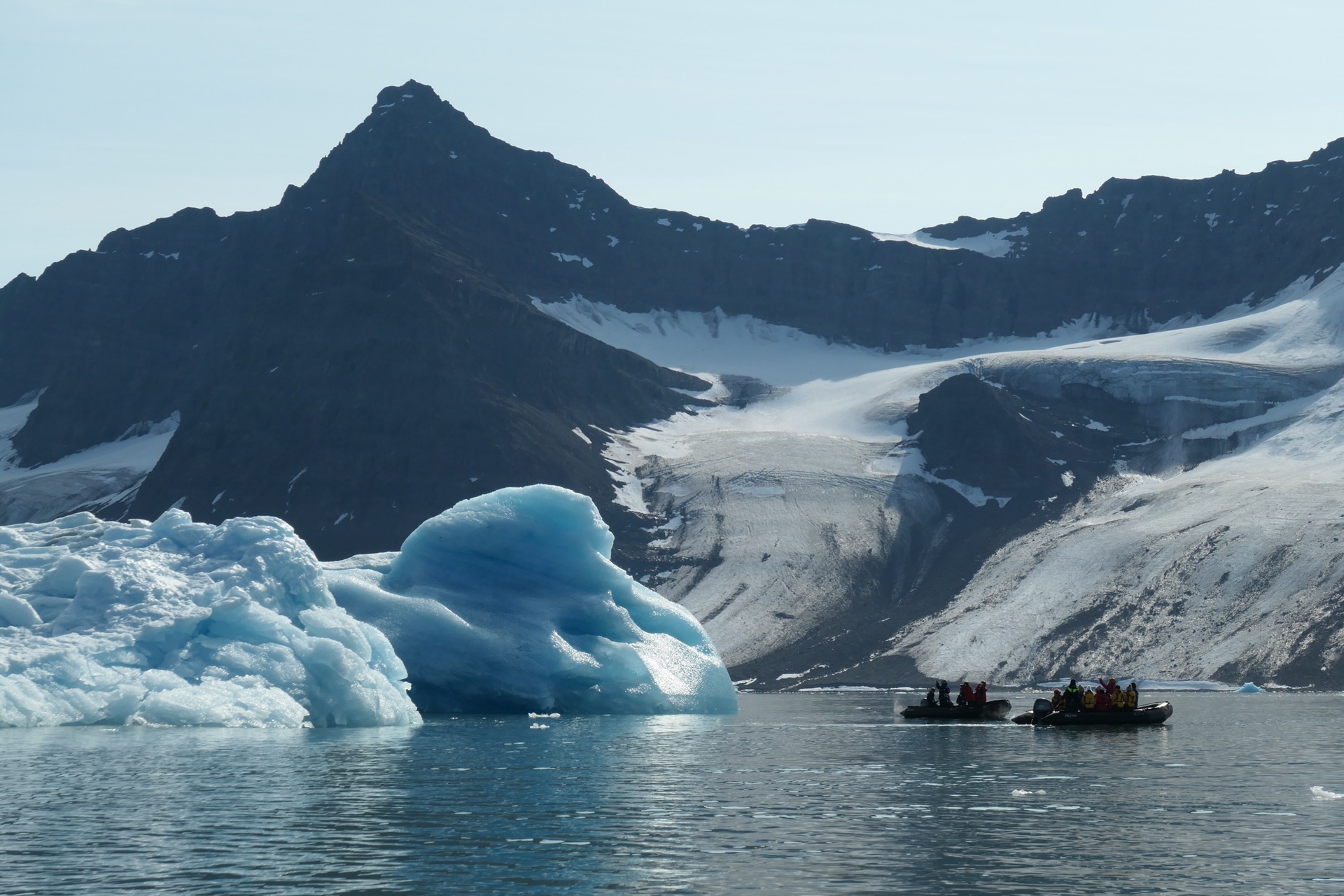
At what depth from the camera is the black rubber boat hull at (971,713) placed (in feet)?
243

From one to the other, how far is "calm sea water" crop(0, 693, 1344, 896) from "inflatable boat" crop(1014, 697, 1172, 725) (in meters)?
6.69

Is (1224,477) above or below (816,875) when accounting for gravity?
above

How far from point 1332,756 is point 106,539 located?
4733cm

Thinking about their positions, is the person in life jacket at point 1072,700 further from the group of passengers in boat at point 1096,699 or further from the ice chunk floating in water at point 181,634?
the ice chunk floating in water at point 181,634

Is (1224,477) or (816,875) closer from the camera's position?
(816,875)

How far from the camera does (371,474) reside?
195 metres

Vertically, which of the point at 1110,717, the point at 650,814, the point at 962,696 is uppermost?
the point at 650,814

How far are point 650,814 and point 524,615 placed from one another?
3408 cm

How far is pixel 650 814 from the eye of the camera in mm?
34594

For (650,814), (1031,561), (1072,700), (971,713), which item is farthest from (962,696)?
(1031,561)

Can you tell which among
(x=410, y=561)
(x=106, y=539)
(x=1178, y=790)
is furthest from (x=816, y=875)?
(x=410, y=561)

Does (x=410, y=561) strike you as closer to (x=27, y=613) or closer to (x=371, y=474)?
(x=27, y=613)

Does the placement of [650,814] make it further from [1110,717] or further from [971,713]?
[971,713]

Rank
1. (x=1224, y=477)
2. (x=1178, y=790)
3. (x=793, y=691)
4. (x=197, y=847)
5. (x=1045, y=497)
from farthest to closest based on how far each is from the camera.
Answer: (x=1045, y=497), (x=1224, y=477), (x=793, y=691), (x=1178, y=790), (x=197, y=847)
